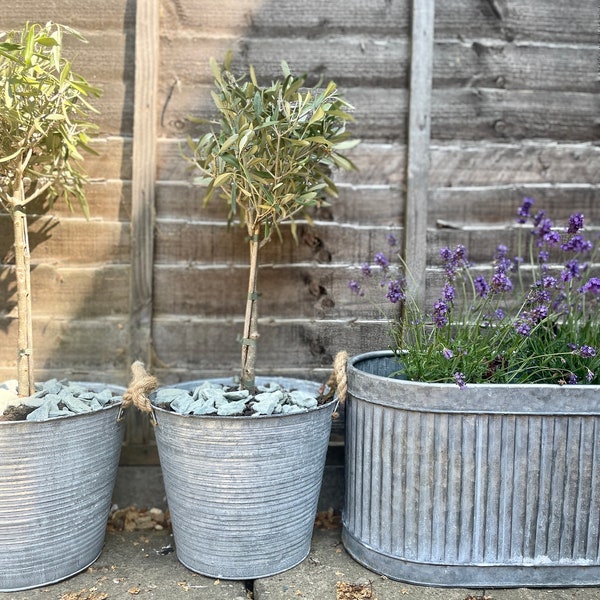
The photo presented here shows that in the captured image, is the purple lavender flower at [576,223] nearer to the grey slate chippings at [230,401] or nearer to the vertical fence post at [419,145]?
the vertical fence post at [419,145]

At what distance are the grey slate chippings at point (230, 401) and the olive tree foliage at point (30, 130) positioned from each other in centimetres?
51

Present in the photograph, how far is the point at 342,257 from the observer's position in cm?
259

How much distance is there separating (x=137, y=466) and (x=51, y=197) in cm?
114

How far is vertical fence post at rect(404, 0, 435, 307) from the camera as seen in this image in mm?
2506

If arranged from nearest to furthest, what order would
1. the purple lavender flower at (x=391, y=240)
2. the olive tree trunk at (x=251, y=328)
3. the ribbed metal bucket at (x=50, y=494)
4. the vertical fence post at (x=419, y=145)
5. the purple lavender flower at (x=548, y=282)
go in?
1. the ribbed metal bucket at (x=50, y=494)
2. the purple lavender flower at (x=548, y=282)
3. the olive tree trunk at (x=251, y=328)
4. the purple lavender flower at (x=391, y=240)
5. the vertical fence post at (x=419, y=145)

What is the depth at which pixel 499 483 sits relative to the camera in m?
1.95

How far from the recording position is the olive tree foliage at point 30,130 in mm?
1916

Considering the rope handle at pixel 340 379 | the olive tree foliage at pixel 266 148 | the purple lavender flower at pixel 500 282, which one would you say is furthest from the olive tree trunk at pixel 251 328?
the purple lavender flower at pixel 500 282

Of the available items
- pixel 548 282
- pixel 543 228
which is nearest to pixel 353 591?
pixel 548 282

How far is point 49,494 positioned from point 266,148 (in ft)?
4.25

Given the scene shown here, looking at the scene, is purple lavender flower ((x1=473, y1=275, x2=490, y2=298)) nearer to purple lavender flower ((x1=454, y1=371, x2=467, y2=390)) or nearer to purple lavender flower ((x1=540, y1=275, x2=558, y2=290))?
purple lavender flower ((x1=540, y1=275, x2=558, y2=290))

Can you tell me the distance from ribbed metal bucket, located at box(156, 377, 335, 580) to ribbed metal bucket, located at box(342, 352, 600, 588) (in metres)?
0.34

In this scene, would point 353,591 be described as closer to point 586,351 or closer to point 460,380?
point 460,380

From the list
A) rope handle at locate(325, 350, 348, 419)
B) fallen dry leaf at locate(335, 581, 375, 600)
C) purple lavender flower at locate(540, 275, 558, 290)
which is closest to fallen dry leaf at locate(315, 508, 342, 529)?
fallen dry leaf at locate(335, 581, 375, 600)
